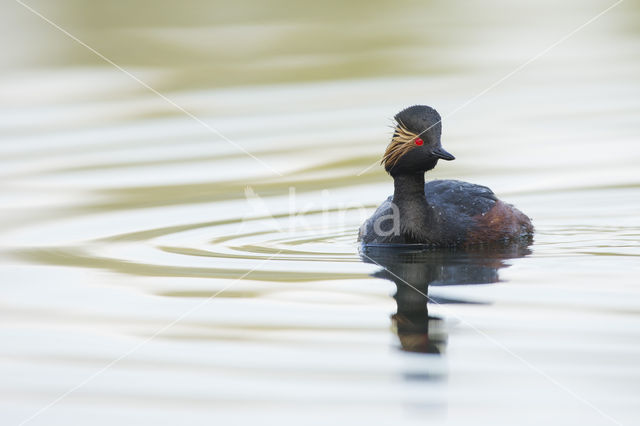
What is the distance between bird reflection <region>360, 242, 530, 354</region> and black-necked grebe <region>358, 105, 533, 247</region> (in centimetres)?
16

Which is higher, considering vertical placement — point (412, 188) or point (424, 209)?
point (412, 188)

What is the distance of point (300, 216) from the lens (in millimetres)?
11617

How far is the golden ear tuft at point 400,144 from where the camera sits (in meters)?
9.88

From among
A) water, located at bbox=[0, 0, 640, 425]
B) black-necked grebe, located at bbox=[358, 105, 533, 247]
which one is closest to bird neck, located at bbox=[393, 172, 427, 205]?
black-necked grebe, located at bbox=[358, 105, 533, 247]

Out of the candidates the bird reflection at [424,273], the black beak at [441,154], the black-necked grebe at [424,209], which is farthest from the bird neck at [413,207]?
the black beak at [441,154]

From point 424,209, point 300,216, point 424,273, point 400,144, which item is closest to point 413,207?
point 424,209

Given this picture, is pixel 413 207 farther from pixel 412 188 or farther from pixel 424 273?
pixel 424 273

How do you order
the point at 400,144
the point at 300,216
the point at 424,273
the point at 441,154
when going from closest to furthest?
the point at 424,273 < the point at 441,154 < the point at 400,144 < the point at 300,216

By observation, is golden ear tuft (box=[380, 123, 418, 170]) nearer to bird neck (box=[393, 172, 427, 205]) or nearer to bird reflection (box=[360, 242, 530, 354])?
bird neck (box=[393, 172, 427, 205])

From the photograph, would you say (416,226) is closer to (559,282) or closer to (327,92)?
(559,282)

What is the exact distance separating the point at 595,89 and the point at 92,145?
23.8 feet

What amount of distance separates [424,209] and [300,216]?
1.95 meters

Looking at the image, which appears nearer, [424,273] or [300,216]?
[424,273]

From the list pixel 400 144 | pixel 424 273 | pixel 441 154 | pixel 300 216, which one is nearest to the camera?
pixel 424 273
